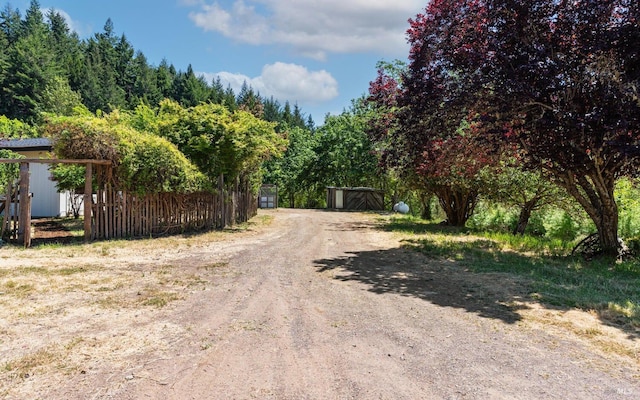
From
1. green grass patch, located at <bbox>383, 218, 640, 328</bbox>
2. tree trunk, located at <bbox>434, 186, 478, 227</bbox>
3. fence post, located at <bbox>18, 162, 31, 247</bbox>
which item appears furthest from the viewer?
tree trunk, located at <bbox>434, 186, 478, 227</bbox>

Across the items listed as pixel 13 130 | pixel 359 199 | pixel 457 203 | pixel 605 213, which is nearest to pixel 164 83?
pixel 13 130

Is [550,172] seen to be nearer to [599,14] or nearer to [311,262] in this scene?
[599,14]

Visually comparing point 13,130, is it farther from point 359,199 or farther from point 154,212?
point 359,199

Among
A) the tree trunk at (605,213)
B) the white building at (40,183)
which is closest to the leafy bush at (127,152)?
the white building at (40,183)

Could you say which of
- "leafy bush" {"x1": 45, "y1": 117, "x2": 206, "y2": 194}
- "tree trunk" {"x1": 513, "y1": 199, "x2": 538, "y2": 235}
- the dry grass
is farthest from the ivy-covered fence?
"tree trunk" {"x1": 513, "y1": 199, "x2": 538, "y2": 235}

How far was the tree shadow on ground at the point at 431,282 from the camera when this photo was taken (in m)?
5.57

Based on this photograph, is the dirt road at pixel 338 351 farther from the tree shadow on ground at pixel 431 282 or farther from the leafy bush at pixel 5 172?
the leafy bush at pixel 5 172

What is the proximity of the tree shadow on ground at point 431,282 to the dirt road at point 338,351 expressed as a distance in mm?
47

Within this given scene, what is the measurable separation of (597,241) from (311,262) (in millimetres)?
6716

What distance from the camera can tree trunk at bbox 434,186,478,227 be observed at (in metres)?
18.3

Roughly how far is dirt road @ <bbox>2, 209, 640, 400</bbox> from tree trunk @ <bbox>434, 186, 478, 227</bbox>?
479 inches

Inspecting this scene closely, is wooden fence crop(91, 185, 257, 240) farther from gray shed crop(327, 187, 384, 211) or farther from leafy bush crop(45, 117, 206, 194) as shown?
gray shed crop(327, 187, 384, 211)

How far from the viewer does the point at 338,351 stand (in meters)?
Result: 3.84

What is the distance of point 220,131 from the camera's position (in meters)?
13.8
